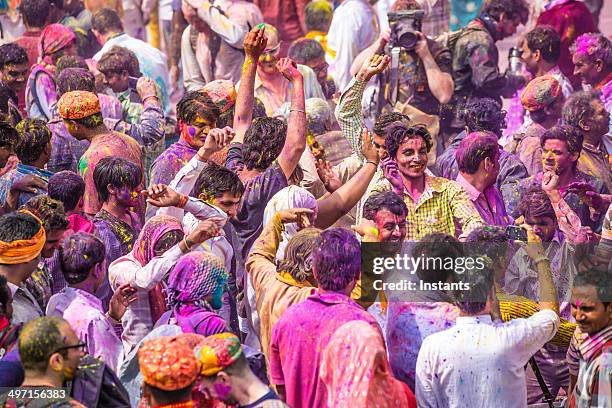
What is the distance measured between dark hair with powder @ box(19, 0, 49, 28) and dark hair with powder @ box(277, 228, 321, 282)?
22.5 feet

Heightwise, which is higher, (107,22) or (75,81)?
(75,81)

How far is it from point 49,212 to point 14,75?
4.01 m

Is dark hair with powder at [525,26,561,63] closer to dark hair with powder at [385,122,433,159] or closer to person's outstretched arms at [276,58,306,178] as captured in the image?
person's outstretched arms at [276,58,306,178]

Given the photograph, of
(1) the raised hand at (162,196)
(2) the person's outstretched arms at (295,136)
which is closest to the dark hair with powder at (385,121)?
(2) the person's outstretched arms at (295,136)

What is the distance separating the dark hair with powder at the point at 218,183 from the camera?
7445mm

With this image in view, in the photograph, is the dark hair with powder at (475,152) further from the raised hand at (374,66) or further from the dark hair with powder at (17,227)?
the dark hair with powder at (17,227)

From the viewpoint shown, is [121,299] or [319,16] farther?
[319,16]

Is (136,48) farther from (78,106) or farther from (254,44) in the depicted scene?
(254,44)

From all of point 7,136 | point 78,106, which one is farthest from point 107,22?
point 7,136

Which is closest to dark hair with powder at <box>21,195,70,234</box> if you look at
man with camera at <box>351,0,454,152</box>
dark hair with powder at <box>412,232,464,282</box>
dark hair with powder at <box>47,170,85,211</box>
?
dark hair with powder at <box>47,170,85,211</box>

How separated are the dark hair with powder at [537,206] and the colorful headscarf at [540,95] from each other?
7.49 feet

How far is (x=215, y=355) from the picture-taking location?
5.40 metres

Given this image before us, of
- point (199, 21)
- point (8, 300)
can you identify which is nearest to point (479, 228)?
point (8, 300)

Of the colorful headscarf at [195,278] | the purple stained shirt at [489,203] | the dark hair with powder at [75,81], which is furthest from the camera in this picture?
the dark hair with powder at [75,81]
